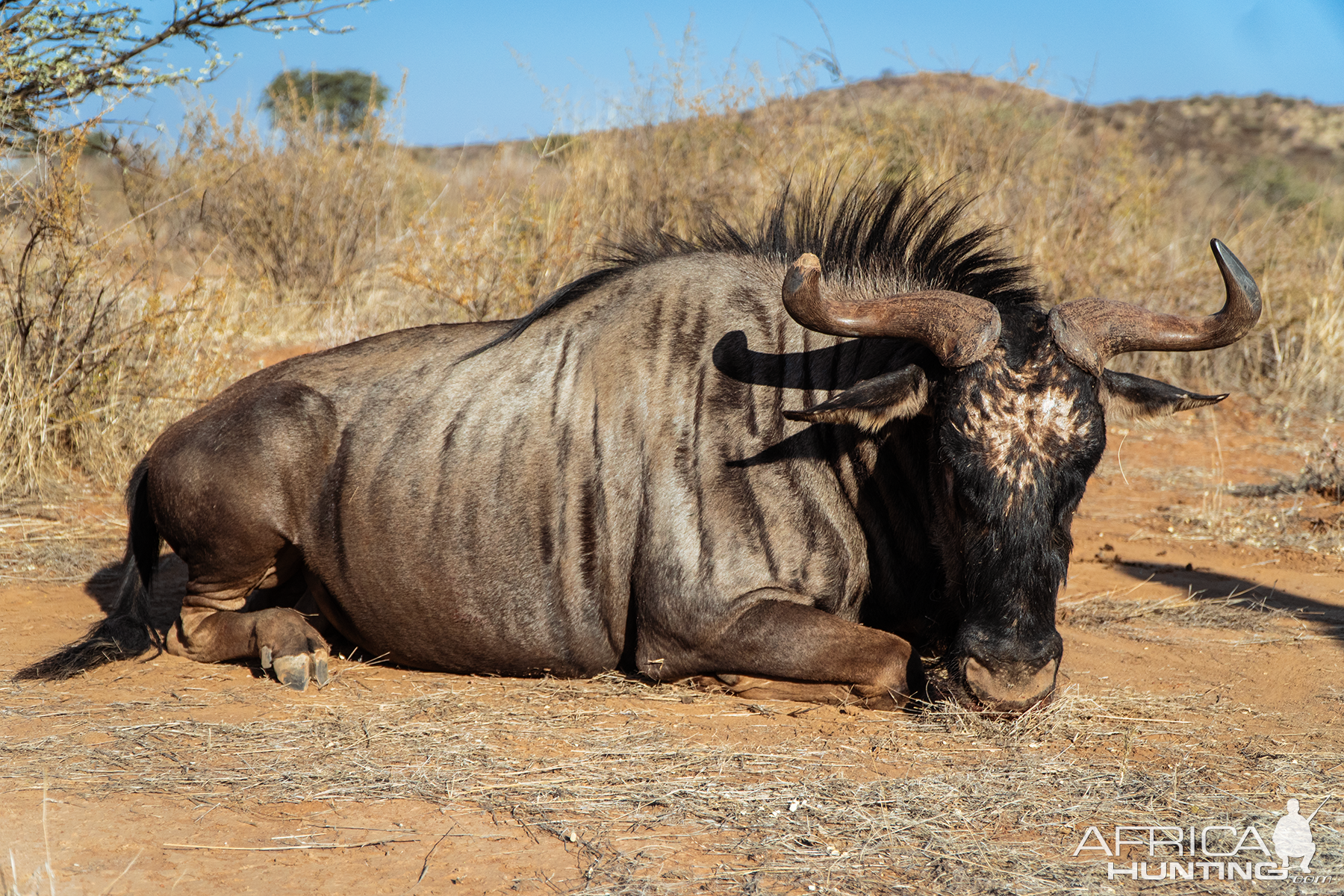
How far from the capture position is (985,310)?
3715mm

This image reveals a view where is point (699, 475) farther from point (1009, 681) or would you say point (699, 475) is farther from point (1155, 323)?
point (1155, 323)

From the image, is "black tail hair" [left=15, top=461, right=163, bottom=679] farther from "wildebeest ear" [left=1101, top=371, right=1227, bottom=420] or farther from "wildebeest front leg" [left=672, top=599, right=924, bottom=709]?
"wildebeest ear" [left=1101, top=371, right=1227, bottom=420]

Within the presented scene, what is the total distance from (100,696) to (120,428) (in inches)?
138

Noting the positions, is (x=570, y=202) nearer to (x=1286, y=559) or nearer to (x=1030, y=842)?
(x=1286, y=559)

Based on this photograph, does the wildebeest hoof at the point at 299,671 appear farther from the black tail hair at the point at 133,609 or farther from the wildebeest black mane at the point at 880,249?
the wildebeest black mane at the point at 880,249

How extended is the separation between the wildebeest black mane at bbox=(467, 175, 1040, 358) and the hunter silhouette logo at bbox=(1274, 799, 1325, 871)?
6.25ft

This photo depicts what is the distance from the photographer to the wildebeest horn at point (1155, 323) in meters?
3.78

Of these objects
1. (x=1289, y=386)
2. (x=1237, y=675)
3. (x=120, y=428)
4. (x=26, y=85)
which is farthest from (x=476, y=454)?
A: (x=1289, y=386)

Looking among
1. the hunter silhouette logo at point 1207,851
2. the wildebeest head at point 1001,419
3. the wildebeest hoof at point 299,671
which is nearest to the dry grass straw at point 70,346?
the wildebeest hoof at point 299,671

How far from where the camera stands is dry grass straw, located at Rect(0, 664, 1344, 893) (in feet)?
9.09

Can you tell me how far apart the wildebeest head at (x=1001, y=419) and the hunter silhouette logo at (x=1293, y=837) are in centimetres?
76

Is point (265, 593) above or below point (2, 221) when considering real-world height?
below

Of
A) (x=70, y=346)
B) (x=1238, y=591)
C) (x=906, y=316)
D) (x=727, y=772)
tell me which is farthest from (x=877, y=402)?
(x=70, y=346)

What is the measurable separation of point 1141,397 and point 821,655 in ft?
4.63
